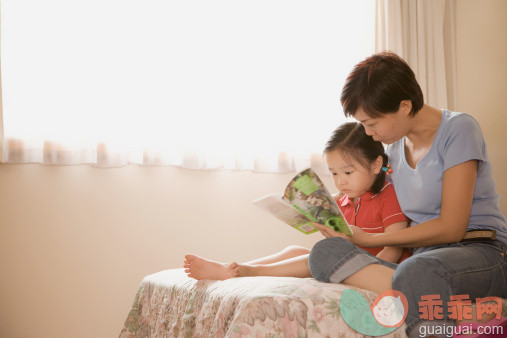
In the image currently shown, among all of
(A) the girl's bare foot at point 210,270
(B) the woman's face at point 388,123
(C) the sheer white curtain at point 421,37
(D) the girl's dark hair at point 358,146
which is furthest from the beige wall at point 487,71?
(A) the girl's bare foot at point 210,270

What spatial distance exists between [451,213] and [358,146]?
41cm

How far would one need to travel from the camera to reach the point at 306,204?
1536 millimetres

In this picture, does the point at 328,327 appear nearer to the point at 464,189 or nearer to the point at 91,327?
the point at 464,189

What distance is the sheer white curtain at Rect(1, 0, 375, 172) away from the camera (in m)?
2.45

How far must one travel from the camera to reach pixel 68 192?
8.29ft

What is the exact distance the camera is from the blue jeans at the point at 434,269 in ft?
4.13

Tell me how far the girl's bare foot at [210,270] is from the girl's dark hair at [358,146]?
1.67 ft

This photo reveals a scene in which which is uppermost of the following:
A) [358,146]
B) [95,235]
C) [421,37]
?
[421,37]

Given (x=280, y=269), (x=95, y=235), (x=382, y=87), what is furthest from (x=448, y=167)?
(x=95, y=235)

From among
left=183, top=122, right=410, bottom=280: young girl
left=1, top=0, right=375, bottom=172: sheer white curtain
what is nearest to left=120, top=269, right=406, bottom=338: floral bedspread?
left=183, top=122, right=410, bottom=280: young girl

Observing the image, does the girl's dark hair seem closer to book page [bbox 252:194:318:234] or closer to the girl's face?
the girl's face

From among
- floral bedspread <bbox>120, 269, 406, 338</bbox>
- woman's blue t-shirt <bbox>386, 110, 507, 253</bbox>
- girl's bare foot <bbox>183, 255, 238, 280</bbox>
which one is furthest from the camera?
girl's bare foot <bbox>183, 255, 238, 280</bbox>

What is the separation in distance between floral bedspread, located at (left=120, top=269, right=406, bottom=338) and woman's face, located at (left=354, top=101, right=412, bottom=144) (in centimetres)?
50

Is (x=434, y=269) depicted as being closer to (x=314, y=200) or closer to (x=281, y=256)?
(x=314, y=200)
